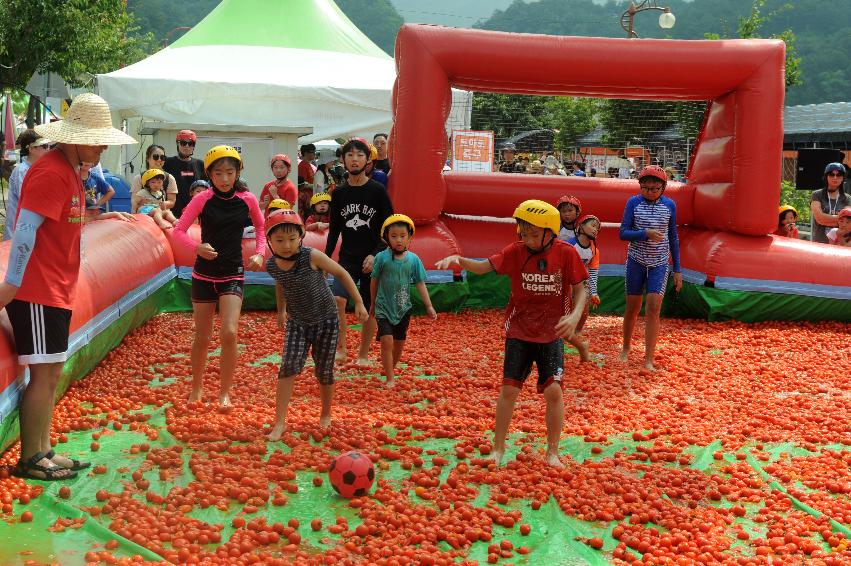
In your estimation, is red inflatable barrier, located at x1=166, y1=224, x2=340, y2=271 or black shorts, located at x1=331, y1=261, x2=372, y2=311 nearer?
black shorts, located at x1=331, y1=261, x2=372, y2=311

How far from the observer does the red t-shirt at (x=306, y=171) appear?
14992 mm

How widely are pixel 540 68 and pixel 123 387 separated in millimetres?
6180

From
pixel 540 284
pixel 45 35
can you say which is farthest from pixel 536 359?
pixel 45 35

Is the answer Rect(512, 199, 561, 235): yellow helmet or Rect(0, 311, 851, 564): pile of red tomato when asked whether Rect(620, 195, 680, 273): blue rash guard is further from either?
Rect(512, 199, 561, 235): yellow helmet

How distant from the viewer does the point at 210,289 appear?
6.40 m

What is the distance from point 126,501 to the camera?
15.3 feet

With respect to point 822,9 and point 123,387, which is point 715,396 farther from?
point 822,9

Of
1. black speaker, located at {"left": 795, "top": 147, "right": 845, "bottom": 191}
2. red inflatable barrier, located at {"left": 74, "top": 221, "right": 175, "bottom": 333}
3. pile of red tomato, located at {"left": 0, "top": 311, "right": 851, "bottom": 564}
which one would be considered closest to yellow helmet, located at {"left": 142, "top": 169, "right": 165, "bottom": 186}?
red inflatable barrier, located at {"left": 74, "top": 221, "right": 175, "bottom": 333}

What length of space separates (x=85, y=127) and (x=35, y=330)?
3.91 ft

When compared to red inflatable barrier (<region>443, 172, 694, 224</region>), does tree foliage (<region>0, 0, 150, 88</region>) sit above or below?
above

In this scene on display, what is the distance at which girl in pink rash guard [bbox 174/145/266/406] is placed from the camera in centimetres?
630

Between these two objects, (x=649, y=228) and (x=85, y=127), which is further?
(x=649, y=228)

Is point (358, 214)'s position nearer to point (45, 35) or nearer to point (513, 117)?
point (513, 117)

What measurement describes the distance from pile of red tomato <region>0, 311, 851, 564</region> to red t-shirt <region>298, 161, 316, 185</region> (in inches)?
263
